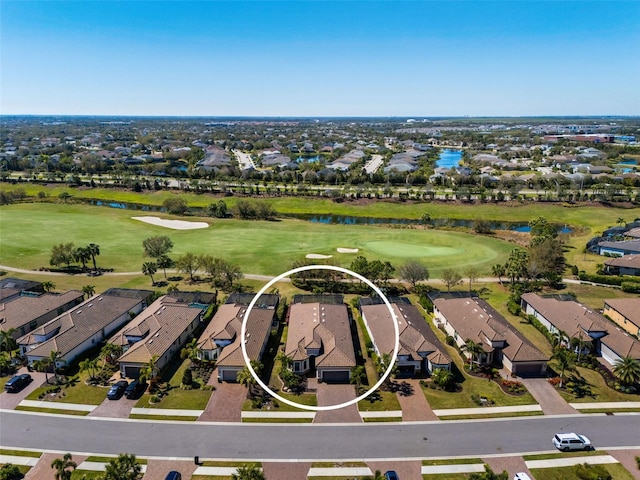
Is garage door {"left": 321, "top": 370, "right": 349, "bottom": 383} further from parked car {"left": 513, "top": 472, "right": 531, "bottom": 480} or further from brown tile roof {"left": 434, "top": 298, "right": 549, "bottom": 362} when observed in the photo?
parked car {"left": 513, "top": 472, "right": 531, "bottom": 480}

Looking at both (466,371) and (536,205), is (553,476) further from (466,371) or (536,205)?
(536,205)

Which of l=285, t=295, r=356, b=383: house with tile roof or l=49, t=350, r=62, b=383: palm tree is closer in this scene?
l=49, t=350, r=62, b=383: palm tree

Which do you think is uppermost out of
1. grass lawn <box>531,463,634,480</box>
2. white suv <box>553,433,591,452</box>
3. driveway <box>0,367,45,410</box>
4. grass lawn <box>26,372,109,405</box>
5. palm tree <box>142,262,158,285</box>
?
palm tree <box>142,262,158,285</box>

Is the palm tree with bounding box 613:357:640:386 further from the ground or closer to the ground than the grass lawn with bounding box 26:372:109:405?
further from the ground

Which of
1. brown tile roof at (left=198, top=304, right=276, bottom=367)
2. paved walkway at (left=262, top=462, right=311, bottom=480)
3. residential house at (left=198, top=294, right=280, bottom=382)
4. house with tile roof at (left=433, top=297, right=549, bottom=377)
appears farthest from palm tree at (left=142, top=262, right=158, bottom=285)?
paved walkway at (left=262, top=462, right=311, bottom=480)

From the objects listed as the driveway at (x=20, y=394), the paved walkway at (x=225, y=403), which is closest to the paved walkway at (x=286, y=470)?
the paved walkway at (x=225, y=403)

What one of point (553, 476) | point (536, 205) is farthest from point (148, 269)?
point (536, 205)

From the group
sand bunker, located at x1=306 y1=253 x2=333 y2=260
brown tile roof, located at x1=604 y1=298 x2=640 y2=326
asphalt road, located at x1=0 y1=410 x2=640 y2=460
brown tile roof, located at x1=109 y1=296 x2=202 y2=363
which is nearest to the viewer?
asphalt road, located at x1=0 y1=410 x2=640 y2=460
